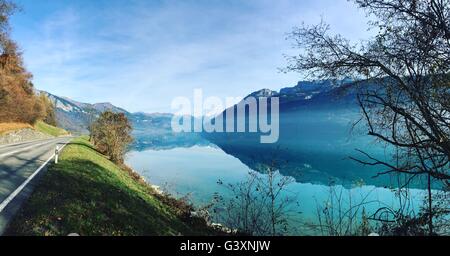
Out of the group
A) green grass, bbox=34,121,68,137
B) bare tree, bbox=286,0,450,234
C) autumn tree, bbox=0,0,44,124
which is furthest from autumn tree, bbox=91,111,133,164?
green grass, bbox=34,121,68,137

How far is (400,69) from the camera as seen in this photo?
8195mm

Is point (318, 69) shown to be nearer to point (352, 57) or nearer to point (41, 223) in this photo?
point (352, 57)

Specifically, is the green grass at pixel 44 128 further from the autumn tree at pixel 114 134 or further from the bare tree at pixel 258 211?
the bare tree at pixel 258 211

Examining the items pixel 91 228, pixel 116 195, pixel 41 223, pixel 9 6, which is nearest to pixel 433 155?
pixel 91 228

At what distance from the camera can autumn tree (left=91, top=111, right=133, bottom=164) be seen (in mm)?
38312

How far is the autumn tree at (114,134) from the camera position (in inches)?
1508

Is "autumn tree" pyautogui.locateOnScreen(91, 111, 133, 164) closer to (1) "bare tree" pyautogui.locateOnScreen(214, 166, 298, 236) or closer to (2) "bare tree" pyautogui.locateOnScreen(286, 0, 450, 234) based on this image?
(1) "bare tree" pyautogui.locateOnScreen(214, 166, 298, 236)

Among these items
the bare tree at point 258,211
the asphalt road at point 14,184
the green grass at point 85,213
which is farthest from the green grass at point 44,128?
the green grass at point 85,213

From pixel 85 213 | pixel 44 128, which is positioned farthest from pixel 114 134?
pixel 44 128

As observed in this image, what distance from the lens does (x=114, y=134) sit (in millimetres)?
37938

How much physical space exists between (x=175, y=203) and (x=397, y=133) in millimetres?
14619

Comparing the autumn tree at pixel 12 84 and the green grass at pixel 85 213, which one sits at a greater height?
the autumn tree at pixel 12 84

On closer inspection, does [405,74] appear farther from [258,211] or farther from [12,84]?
[12,84]

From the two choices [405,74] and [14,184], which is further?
[14,184]
